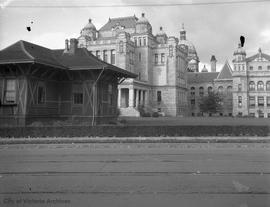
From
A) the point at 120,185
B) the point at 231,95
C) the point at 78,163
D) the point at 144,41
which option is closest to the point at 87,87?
the point at 78,163

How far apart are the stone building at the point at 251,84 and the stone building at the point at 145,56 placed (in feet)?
62.5

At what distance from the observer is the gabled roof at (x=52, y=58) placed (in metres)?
28.6

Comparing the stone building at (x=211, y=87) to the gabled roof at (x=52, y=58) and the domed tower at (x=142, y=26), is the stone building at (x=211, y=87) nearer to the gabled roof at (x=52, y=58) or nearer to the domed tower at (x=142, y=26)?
the domed tower at (x=142, y=26)

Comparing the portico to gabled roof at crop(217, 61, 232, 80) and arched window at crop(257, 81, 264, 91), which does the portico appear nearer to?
arched window at crop(257, 81, 264, 91)

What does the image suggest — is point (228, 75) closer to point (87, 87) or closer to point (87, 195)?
point (87, 87)

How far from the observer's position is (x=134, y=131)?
86.6 feet

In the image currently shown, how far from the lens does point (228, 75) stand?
435 feet

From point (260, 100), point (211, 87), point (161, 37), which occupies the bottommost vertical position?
point (260, 100)

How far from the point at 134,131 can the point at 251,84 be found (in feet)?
329

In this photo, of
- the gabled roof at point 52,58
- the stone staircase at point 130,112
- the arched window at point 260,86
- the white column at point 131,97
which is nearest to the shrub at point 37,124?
the gabled roof at point 52,58

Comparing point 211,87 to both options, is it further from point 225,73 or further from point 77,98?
point 77,98

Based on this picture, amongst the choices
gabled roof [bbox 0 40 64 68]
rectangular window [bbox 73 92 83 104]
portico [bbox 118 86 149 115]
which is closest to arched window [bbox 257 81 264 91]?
portico [bbox 118 86 149 115]

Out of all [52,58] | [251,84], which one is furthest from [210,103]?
[52,58]

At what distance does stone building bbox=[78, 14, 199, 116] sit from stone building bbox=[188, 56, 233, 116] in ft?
65.8
